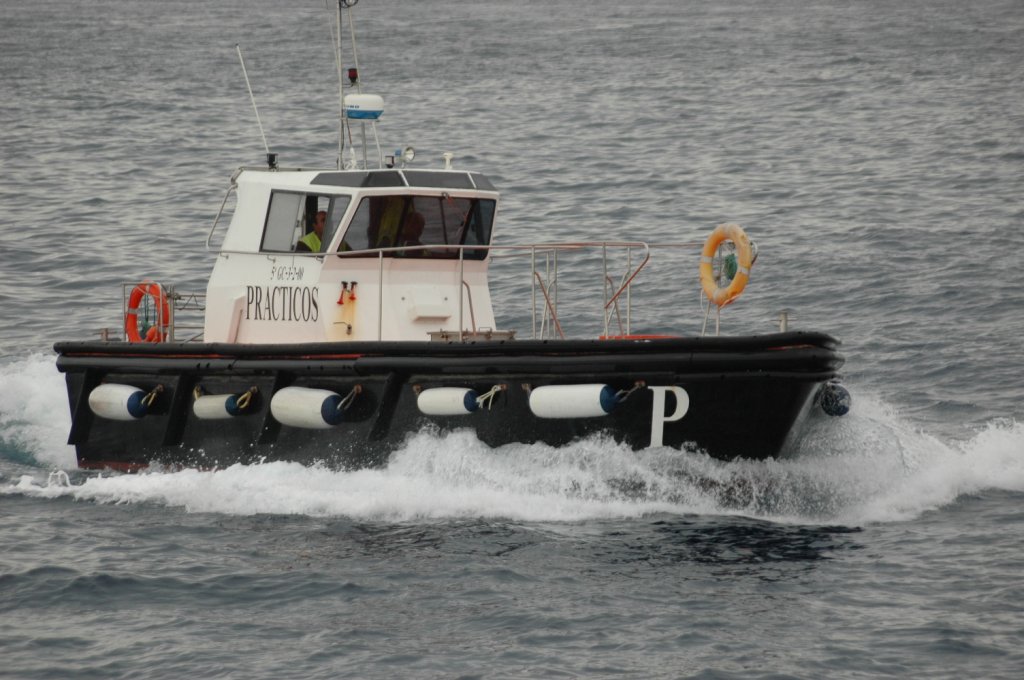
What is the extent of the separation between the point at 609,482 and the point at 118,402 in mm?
4596

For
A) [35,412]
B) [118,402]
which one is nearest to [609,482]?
[118,402]

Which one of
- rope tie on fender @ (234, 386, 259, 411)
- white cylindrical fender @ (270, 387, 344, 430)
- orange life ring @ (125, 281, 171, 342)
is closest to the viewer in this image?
white cylindrical fender @ (270, 387, 344, 430)

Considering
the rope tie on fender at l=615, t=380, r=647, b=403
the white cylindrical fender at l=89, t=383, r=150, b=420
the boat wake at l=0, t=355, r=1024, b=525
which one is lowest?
the boat wake at l=0, t=355, r=1024, b=525

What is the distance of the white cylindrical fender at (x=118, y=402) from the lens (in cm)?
1217

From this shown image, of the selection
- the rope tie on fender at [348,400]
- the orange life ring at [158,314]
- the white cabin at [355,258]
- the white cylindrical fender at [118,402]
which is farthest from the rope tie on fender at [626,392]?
the orange life ring at [158,314]

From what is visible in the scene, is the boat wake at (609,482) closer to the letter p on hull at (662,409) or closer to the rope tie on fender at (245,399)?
the letter p on hull at (662,409)

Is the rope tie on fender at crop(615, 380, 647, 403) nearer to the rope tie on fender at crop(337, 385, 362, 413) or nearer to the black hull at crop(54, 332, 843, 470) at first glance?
the black hull at crop(54, 332, 843, 470)

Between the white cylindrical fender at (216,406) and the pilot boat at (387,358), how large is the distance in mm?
21

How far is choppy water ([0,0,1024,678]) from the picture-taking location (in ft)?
27.0

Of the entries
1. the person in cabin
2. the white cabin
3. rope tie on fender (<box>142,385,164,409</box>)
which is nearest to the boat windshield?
the white cabin

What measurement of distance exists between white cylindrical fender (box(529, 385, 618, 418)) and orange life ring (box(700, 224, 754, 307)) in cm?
107

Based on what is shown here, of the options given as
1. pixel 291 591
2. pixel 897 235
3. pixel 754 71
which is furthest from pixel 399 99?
pixel 291 591

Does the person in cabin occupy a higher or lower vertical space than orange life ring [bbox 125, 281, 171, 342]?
higher

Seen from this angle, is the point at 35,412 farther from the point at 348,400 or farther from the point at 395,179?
the point at 395,179
